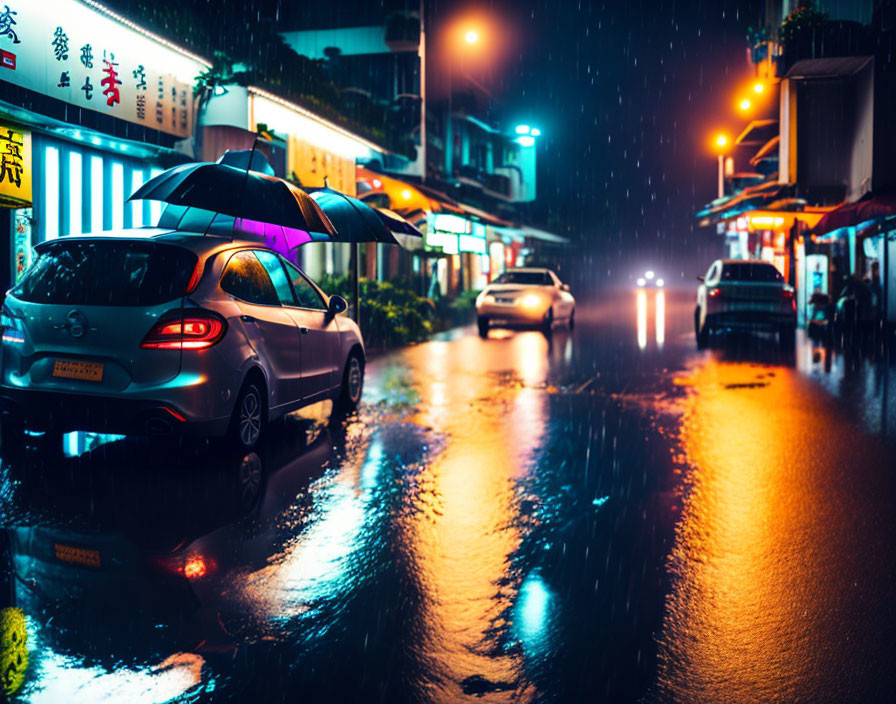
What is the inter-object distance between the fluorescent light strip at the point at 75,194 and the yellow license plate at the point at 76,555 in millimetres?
10874

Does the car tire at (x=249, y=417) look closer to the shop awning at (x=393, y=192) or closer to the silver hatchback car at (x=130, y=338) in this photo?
the silver hatchback car at (x=130, y=338)

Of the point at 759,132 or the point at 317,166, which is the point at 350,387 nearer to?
the point at 317,166

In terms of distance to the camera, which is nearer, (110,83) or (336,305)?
(336,305)

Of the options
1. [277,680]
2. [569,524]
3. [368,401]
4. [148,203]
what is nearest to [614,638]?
[277,680]

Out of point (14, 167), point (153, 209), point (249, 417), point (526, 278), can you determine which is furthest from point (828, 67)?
point (249, 417)

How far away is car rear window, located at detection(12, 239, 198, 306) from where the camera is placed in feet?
23.6

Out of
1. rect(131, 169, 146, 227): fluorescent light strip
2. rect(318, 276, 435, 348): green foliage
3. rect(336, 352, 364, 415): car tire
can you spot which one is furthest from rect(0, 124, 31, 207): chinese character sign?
Answer: rect(318, 276, 435, 348): green foliage

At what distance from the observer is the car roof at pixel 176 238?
7438mm

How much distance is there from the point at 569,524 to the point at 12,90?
33.9 ft

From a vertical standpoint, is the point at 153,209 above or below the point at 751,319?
above

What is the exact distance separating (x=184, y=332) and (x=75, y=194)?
370 inches

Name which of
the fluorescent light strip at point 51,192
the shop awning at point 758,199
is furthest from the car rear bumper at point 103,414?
the shop awning at point 758,199

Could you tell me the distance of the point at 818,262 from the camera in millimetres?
29359

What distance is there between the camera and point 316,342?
30.8 feet
